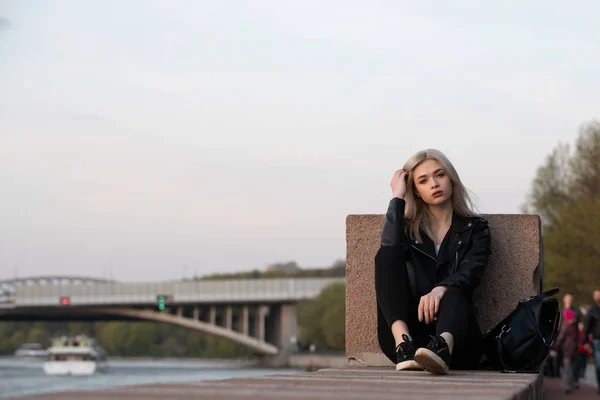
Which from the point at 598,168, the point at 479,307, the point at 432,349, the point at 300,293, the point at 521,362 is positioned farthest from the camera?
the point at 300,293

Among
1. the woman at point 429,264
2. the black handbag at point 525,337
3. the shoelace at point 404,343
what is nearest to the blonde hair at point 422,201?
the woman at point 429,264

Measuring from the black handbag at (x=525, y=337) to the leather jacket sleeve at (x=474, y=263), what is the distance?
0.24 metres

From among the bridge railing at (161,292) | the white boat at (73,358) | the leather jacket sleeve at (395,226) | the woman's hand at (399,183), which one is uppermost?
the bridge railing at (161,292)

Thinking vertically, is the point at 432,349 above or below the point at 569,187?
below

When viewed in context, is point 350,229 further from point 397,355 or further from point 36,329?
point 36,329

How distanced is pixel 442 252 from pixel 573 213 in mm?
24929

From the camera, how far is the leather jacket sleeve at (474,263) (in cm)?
540

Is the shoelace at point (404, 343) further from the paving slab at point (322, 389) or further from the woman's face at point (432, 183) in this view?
the woman's face at point (432, 183)

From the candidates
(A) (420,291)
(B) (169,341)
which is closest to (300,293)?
(B) (169,341)

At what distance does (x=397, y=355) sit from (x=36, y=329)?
154m

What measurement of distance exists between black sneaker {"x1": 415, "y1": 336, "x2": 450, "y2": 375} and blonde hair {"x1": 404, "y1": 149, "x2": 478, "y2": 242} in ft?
3.74

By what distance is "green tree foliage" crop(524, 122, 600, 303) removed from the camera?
29.4m

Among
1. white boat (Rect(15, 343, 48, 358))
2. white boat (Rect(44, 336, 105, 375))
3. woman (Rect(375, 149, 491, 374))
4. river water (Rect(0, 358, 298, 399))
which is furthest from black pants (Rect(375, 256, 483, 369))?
white boat (Rect(15, 343, 48, 358))

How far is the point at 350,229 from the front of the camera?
21.2 ft
